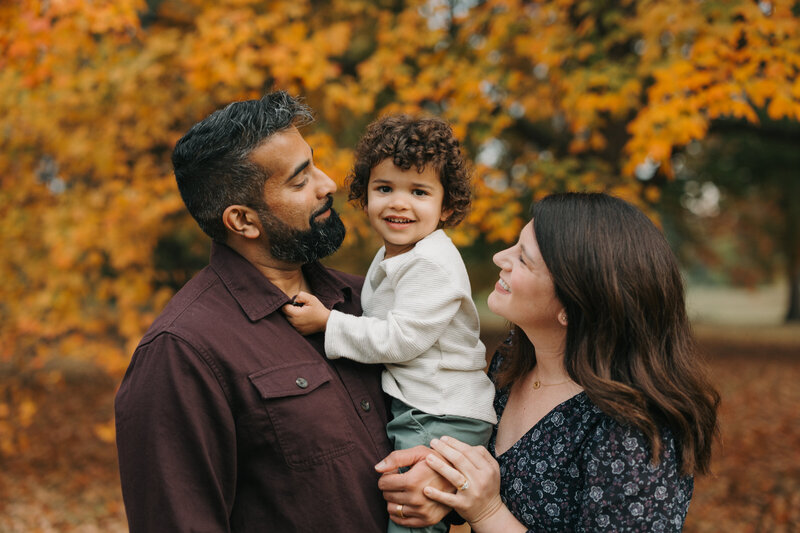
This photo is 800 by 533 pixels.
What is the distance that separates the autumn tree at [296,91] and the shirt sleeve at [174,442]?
114 inches

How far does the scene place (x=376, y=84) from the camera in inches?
209

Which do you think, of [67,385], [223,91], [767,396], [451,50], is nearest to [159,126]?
[223,91]

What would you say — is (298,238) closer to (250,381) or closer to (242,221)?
(242,221)

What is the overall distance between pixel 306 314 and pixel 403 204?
0.53 meters

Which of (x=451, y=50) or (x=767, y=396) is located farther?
(x=767, y=396)

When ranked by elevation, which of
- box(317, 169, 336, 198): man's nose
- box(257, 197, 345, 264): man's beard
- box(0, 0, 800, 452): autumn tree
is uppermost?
box(0, 0, 800, 452): autumn tree

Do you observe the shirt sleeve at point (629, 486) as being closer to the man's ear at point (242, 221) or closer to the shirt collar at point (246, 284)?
the shirt collar at point (246, 284)

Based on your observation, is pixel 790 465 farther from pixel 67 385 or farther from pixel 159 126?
pixel 67 385

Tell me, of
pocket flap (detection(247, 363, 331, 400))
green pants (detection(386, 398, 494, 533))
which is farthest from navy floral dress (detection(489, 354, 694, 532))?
pocket flap (detection(247, 363, 331, 400))

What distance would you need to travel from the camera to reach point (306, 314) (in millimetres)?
2129

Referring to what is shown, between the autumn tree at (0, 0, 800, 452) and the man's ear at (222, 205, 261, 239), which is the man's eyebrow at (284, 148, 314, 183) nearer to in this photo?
the man's ear at (222, 205, 261, 239)

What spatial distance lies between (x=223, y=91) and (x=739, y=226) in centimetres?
1914

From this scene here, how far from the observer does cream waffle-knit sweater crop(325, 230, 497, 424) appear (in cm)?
212

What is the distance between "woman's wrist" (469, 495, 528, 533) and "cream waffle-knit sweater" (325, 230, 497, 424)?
319mm
